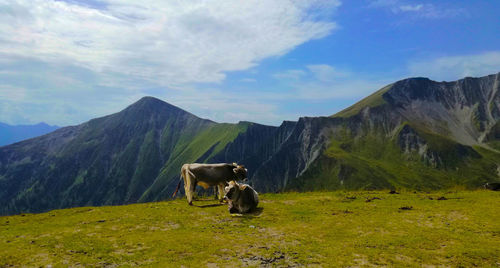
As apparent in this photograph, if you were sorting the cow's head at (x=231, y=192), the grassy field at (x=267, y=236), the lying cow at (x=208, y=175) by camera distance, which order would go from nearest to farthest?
the grassy field at (x=267, y=236)
the cow's head at (x=231, y=192)
the lying cow at (x=208, y=175)

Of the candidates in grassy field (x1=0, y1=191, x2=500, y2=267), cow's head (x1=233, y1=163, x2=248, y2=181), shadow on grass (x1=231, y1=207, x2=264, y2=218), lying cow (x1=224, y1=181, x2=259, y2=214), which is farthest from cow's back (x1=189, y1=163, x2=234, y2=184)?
shadow on grass (x1=231, y1=207, x2=264, y2=218)

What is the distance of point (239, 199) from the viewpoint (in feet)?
57.7

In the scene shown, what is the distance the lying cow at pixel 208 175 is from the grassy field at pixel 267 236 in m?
1.81

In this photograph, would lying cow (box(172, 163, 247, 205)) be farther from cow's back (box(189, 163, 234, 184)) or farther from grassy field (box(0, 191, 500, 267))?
grassy field (box(0, 191, 500, 267))

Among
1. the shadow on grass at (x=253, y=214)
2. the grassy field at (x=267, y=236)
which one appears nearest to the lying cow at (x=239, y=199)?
the shadow on grass at (x=253, y=214)

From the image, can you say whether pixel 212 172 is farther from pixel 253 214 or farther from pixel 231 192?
pixel 253 214

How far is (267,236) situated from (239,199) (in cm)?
497

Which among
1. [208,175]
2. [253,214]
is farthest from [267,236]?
[208,175]

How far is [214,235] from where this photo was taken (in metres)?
13.0

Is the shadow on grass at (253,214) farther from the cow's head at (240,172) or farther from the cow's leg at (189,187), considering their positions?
the cow's leg at (189,187)

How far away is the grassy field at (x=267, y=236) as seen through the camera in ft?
32.9

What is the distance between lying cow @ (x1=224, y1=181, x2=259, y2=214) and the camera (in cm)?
1742

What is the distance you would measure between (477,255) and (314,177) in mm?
191951

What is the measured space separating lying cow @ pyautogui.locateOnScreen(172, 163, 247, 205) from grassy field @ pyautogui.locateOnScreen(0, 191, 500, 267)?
5.95 feet
